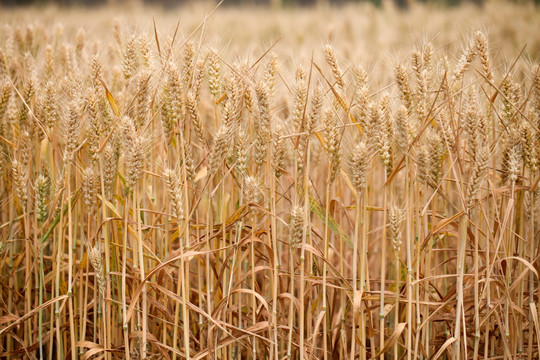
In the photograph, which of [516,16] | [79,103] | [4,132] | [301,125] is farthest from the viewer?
[516,16]

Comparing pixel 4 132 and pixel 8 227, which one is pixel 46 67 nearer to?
pixel 4 132

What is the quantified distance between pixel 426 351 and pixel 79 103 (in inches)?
62.6

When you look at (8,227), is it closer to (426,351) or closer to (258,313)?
(258,313)

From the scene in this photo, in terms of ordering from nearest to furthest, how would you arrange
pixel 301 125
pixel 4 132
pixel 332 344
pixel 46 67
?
pixel 301 125 < pixel 332 344 < pixel 4 132 < pixel 46 67

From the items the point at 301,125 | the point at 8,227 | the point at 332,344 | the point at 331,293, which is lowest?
the point at 332,344

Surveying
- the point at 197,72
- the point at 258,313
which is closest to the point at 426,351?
the point at 258,313

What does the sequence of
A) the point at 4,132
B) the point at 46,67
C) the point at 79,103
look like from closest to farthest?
the point at 79,103
the point at 4,132
the point at 46,67

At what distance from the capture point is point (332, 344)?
197 centimetres

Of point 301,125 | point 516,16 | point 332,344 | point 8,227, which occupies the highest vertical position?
point 516,16

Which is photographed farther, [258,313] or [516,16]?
[516,16]

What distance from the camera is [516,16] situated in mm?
6383

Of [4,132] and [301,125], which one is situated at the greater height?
[301,125]

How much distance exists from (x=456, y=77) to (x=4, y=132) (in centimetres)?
193

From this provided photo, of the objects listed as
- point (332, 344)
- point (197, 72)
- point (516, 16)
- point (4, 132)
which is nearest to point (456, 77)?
point (197, 72)
